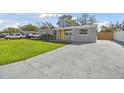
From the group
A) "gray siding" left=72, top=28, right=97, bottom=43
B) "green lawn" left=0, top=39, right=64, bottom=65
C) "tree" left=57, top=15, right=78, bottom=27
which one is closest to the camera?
"green lawn" left=0, top=39, right=64, bottom=65

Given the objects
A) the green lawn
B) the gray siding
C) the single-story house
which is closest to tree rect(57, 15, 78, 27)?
the single-story house

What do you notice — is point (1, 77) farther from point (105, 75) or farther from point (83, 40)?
point (83, 40)

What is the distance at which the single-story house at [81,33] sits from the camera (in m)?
32.2

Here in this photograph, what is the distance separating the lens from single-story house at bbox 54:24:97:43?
3216cm

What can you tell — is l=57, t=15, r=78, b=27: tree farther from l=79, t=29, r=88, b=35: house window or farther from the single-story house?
l=79, t=29, r=88, b=35: house window

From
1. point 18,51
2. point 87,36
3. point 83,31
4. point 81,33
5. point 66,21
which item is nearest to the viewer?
point 18,51

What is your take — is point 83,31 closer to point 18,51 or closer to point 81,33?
point 81,33

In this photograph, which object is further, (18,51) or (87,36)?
(87,36)

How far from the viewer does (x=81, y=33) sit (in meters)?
34.5

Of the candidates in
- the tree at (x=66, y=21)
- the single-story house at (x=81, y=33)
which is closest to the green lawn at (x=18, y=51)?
the single-story house at (x=81, y=33)

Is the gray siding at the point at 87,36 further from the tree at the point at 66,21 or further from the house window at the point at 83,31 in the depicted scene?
the tree at the point at 66,21

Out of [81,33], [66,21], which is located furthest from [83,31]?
[66,21]

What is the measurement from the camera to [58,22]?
78.6 meters

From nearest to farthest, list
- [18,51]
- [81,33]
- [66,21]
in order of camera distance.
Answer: [18,51] → [81,33] → [66,21]
